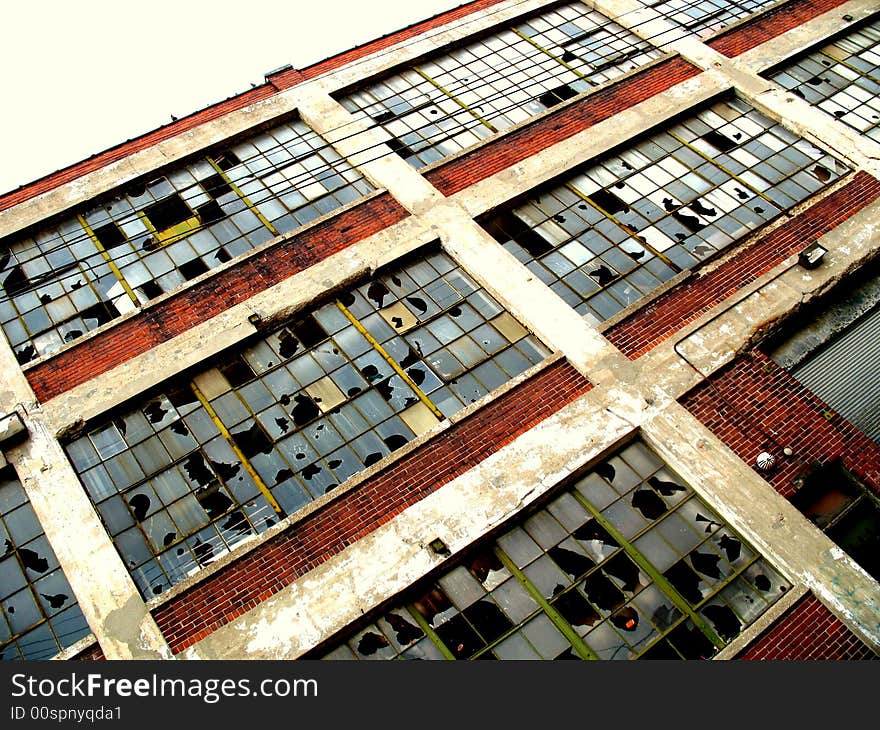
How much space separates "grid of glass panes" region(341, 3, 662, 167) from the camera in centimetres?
1416

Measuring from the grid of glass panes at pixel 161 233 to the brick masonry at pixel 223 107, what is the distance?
917mm

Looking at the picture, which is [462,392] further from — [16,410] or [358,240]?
[16,410]

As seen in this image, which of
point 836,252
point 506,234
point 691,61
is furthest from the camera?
point 691,61

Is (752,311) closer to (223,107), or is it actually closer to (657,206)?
(657,206)

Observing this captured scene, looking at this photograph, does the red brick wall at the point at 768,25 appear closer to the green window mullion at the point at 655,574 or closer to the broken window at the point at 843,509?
the broken window at the point at 843,509

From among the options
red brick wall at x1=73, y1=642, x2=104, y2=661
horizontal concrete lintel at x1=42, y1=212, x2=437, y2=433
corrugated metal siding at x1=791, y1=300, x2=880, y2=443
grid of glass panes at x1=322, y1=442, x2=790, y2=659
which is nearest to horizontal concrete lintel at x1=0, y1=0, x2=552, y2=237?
horizontal concrete lintel at x1=42, y1=212, x2=437, y2=433

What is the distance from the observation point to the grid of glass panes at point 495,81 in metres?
14.2

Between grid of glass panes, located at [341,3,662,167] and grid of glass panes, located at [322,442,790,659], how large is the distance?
7.37 metres

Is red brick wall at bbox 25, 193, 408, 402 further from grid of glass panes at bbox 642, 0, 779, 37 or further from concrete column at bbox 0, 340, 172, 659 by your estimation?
grid of glass panes at bbox 642, 0, 779, 37

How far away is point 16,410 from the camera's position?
417 inches

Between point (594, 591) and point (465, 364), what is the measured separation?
369cm

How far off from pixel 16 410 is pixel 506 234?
7954mm

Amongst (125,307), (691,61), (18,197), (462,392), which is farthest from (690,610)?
(18,197)

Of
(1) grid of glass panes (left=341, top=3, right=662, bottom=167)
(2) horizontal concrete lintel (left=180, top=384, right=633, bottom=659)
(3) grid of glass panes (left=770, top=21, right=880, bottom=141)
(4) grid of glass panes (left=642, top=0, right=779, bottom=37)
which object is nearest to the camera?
(2) horizontal concrete lintel (left=180, top=384, right=633, bottom=659)
